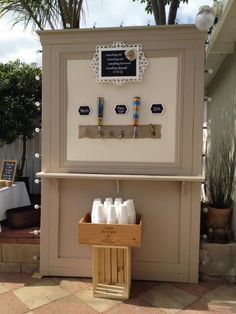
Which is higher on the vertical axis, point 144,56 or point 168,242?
point 144,56

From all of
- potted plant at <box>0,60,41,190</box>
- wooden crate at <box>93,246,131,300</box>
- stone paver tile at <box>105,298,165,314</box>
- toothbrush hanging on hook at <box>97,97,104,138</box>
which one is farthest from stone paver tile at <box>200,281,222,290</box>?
potted plant at <box>0,60,41,190</box>

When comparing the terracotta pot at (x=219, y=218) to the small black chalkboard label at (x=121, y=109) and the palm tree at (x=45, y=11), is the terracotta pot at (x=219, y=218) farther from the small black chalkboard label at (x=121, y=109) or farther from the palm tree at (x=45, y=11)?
the palm tree at (x=45, y=11)

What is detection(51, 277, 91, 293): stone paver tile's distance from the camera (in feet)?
9.13

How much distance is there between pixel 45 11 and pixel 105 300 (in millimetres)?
3444

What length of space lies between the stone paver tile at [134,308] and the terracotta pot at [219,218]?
3.22ft

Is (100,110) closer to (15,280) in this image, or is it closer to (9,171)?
(9,171)

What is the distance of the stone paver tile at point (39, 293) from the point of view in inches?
100

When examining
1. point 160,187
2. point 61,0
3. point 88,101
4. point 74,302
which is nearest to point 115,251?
point 74,302

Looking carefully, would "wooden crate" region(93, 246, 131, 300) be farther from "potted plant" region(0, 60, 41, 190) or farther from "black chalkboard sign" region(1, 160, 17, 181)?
"potted plant" region(0, 60, 41, 190)

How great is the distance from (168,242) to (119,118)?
1.23 metres

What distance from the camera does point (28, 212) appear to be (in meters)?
3.34

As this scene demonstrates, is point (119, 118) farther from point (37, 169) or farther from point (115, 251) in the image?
point (37, 169)

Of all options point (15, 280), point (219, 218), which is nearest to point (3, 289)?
point (15, 280)

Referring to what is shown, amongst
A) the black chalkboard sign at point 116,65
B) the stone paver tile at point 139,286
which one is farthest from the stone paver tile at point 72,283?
the black chalkboard sign at point 116,65
